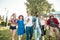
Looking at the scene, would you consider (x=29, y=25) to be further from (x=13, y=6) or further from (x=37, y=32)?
(x=13, y=6)

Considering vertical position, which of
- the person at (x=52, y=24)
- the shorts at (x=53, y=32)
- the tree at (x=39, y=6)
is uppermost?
the tree at (x=39, y=6)

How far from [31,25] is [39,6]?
1.59 feet

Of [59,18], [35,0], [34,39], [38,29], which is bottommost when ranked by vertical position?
[34,39]

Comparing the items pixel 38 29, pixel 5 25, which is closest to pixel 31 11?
pixel 38 29

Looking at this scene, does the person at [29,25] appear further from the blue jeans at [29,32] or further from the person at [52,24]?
the person at [52,24]

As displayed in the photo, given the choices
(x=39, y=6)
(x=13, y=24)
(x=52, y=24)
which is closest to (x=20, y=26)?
(x=13, y=24)

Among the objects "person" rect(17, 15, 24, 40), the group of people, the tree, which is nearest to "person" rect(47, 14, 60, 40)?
the group of people

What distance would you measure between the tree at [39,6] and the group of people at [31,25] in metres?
0.10

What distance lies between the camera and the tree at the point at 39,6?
3.60m

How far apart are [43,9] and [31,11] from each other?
0.29 m

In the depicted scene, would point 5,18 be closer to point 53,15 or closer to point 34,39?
point 34,39

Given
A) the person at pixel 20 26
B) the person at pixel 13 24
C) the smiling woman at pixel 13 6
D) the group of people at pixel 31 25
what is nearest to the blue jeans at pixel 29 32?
the group of people at pixel 31 25

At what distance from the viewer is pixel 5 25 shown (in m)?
3.56

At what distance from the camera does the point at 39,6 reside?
362 centimetres
